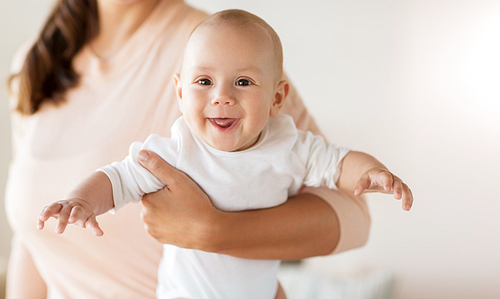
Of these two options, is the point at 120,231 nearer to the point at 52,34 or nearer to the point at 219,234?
the point at 219,234

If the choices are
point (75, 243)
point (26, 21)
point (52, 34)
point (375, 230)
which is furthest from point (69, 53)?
point (375, 230)

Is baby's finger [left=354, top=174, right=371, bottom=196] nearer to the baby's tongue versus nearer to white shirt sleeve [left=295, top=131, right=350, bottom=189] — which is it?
white shirt sleeve [left=295, top=131, right=350, bottom=189]

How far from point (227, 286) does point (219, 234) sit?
0.40 feet

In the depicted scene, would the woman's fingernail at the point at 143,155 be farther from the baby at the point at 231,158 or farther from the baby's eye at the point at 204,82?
the baby's eye at the point at 204,82

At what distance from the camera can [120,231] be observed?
97 cm

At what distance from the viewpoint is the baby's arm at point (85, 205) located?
0.58 metres

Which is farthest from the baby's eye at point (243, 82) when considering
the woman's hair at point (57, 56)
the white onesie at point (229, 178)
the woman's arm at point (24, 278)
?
the woman's arm at point (24, 278)

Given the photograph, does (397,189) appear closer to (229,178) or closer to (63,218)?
(229,178)

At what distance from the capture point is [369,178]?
720 millimetres

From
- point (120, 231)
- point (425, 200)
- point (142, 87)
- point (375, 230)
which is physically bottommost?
point (375, 230)

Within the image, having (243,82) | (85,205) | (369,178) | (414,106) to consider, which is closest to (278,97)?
Answer: (243,82)

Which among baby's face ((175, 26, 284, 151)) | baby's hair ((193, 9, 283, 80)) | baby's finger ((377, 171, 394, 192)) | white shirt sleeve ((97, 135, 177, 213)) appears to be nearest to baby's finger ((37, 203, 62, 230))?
white shirt sleeve ((97, 135, 177, 213))

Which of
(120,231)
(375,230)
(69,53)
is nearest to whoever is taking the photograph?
(120,231)

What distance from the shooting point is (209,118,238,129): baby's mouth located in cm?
71
